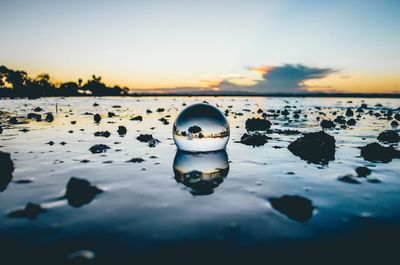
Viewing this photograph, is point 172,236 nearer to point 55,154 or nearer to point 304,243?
point 304,243

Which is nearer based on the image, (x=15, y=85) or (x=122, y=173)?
(x=122, y=173)

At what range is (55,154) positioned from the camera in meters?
7.85

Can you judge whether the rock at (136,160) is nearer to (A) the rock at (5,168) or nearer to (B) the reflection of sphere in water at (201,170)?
(B) the reflection of sphere in water at (201,170)

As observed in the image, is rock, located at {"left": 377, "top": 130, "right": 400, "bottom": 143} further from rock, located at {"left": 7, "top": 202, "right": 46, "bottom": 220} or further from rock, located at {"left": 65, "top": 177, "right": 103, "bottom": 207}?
rock, located at {"left": 7, "top": 202, "right": 46, "bottom": 220}

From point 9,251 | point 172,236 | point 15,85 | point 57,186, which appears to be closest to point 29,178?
point 57,186

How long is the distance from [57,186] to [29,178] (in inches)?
33.3

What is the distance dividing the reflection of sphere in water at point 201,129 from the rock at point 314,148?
6.61ft


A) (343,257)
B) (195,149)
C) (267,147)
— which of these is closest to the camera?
(343,257)

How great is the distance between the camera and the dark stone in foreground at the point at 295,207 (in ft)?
12.7

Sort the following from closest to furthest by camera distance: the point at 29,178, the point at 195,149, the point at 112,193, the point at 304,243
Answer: the point at 304,243
the point at 112,193
the point at 29,178
the point at 195,149

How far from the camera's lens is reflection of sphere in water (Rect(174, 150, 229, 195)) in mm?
5188

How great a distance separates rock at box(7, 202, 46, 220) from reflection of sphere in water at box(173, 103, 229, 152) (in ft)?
12.8

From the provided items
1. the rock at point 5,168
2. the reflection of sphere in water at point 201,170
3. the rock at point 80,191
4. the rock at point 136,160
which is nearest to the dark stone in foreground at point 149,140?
the reflection of sphere in water at point 201,170

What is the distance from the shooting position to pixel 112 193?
187 inches
